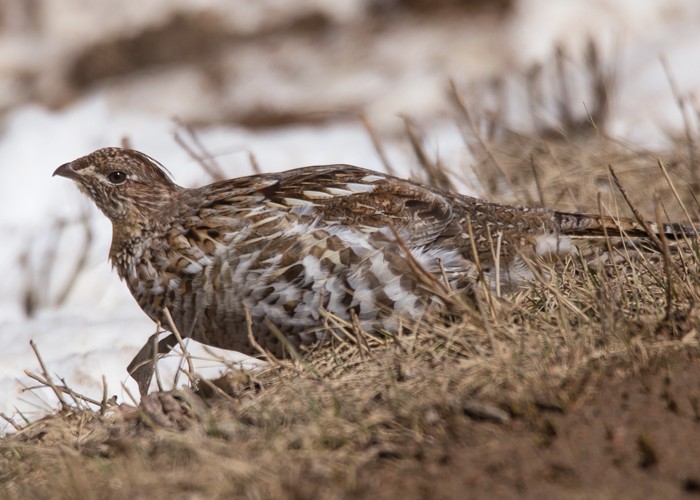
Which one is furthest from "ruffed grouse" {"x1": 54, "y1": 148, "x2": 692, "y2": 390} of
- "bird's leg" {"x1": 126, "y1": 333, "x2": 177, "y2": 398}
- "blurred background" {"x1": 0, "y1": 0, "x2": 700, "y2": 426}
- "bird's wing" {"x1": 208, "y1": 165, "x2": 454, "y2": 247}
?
"blurred background" {"x1": 0, "y1": 0, "x2": 700, "y2": 426}

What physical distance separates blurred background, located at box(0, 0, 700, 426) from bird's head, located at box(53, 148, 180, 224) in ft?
5.63

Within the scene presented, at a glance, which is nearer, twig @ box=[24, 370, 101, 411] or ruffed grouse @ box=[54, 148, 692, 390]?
twig @ box=[24, 370, 101, 411]

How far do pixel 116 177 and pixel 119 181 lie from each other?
27mm

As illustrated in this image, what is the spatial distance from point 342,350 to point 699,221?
155cm

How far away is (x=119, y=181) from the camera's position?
4590 mm

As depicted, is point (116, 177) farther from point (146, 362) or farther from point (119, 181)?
point (146, 362)

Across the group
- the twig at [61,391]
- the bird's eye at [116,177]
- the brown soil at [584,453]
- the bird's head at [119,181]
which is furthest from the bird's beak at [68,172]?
the brown soil at [584,453]

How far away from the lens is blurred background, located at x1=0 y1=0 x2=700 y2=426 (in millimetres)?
7516

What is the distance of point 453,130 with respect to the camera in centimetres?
919

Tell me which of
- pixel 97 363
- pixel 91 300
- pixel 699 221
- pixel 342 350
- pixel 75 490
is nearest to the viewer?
pixel 75 490

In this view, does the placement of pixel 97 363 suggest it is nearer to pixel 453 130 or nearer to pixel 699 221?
pixel 699 221

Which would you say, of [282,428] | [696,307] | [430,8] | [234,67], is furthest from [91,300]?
[430,8]

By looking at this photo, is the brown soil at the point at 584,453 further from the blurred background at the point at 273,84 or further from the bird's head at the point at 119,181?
the blurred background at the point at 273,84

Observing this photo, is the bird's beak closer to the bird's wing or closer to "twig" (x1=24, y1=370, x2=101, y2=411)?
the bird's wing
